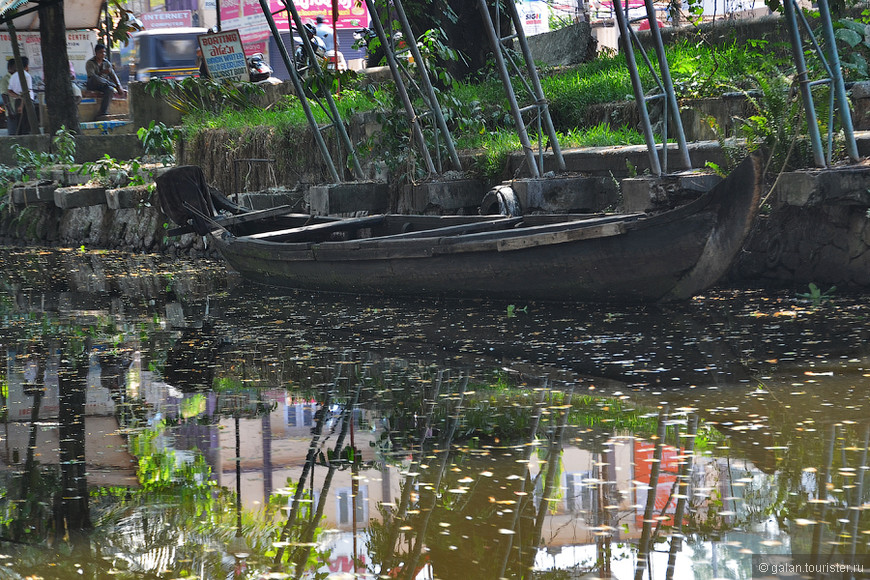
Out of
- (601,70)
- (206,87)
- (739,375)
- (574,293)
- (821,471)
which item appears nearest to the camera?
(821,471)

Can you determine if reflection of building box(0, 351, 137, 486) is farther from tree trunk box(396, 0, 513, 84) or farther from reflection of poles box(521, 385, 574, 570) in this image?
tree trunk box(396, 0, 513, 84)

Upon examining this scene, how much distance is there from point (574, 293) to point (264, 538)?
15.5ft

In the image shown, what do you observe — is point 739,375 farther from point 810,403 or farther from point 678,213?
point 678,213

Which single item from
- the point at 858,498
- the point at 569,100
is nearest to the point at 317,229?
the point at 569,100

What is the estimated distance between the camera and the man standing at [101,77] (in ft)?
69.2

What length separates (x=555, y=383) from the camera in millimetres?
5426

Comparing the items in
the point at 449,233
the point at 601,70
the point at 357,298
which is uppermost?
the point at 601,70

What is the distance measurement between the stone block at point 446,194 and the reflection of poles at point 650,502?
240 inches

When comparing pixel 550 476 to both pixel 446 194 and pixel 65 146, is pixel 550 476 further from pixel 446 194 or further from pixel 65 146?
pixel 65 146

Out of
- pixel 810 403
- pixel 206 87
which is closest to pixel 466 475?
pixel 810 403

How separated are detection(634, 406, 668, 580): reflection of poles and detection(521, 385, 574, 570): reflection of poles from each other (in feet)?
1.07

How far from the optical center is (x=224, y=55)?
16625 millimetres

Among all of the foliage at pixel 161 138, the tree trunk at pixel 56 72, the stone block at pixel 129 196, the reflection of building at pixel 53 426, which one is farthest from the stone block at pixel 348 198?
the tree trunk at pixel 56 72

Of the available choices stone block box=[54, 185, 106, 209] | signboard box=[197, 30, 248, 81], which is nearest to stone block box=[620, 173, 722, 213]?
signboard box=[197, 30, 248, 81]
